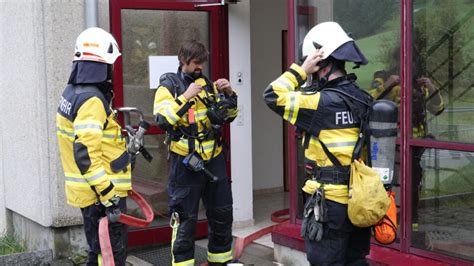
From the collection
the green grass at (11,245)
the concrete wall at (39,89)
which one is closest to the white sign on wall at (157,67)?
the concrete wall at (39,89)

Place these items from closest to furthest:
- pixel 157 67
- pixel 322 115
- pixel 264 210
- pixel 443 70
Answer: pixel 322 115 → pixel 443 70 → pixel 157 67 → pixel 264 210

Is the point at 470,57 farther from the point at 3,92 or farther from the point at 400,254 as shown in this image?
the point at 3,92

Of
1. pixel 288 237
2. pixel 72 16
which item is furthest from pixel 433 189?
pixel 72 16

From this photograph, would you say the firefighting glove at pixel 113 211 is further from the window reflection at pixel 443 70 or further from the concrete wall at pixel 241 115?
the concrete wall at pixel 241 115

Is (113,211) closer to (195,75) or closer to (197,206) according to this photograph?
(197,206)

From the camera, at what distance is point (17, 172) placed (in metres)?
7.06

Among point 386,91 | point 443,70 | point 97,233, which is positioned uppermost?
point 443,70

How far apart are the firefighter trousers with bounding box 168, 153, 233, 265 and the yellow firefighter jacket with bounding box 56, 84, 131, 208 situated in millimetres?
452

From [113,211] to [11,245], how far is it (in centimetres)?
308

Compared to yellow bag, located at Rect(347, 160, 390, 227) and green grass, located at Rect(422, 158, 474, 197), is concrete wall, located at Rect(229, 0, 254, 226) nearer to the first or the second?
green grass, located at Rect(422, 158, 474, 197)

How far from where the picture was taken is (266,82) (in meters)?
8.77

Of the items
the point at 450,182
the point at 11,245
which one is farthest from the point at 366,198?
the point at 11,245

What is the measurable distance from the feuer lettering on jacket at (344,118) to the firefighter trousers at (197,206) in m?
1.66

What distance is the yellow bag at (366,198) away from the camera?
12.2 ft
